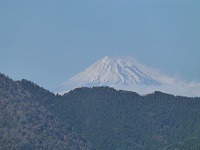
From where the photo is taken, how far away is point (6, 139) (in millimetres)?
176750

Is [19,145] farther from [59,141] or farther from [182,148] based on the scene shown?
[182,148]

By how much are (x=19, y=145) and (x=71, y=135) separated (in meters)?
22.1

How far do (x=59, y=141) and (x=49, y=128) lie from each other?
17.3 ft

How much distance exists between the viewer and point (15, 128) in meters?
183

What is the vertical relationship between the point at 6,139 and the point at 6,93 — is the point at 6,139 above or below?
below

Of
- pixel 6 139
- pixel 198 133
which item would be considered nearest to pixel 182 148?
pixel 198 133

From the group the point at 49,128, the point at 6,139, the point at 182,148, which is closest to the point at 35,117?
the point at 49,128

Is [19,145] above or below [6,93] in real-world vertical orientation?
below

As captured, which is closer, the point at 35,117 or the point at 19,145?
the point at 19,145

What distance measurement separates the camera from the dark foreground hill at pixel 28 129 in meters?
179

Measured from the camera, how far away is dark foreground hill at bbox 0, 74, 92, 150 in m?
179

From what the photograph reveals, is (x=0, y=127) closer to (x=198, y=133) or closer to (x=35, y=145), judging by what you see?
(x=35, y=145)

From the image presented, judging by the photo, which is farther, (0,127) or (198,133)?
(198,133)

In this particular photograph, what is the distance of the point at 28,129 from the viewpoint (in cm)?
18525
